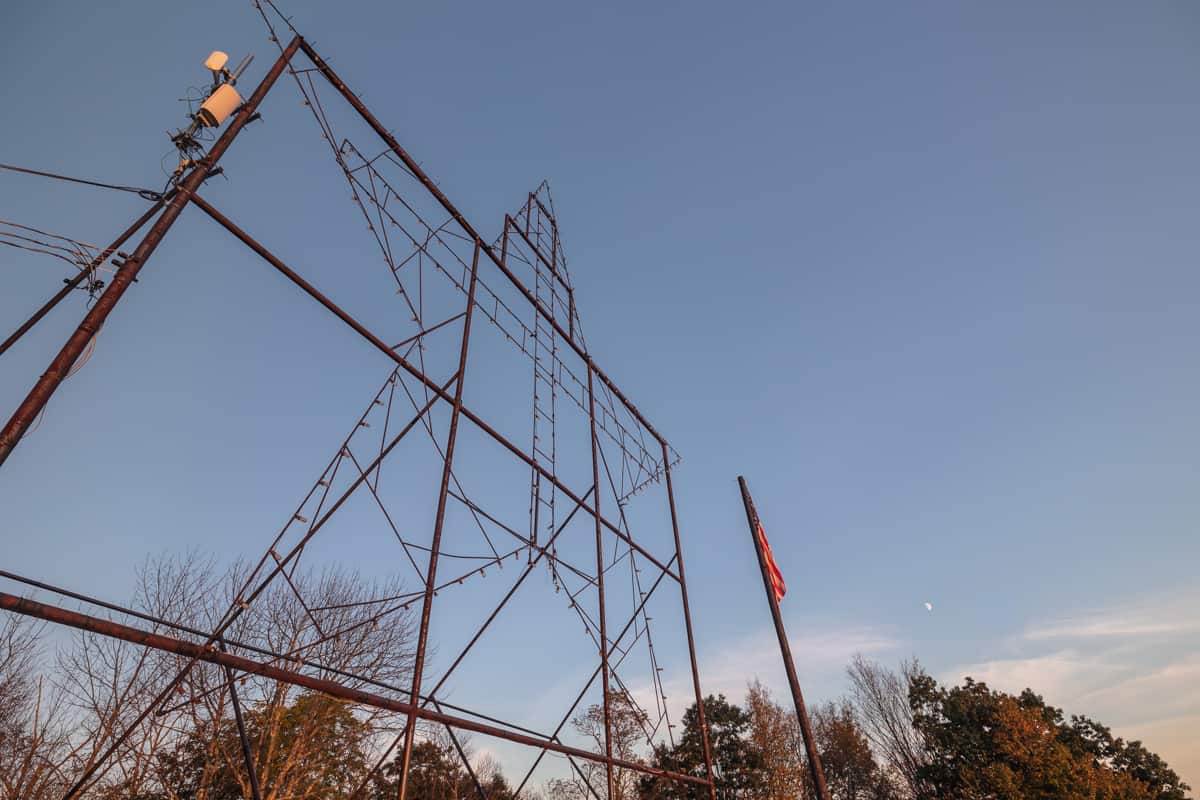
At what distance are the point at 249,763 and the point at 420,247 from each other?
5.66 meters

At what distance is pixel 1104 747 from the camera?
85.1 feet

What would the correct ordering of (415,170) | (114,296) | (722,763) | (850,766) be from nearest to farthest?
(114,296)
(415,170)
(722,763)
(850,766)

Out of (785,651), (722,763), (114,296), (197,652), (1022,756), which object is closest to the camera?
(114,296)

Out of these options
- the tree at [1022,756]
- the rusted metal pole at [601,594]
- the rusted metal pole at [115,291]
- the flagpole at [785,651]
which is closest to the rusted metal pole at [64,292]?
the rusted metal pole at [115,291]

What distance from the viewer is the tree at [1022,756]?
896 inches

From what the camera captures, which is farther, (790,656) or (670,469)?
(670,469)

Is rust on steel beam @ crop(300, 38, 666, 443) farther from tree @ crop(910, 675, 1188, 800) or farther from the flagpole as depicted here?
tree @ crop(910, 675, 1188, 800)

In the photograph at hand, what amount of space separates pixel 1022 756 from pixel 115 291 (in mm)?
33640

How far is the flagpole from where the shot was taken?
8.72 meters

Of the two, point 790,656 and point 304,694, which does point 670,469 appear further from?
point 304,694

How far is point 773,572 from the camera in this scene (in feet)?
35.1

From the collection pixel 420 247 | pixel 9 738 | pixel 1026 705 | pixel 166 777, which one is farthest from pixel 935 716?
pixel 9 738

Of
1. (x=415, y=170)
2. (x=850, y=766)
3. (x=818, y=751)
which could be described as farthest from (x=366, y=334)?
(x=850, y=766)

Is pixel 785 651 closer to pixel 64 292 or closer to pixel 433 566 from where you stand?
pixel 433 566
